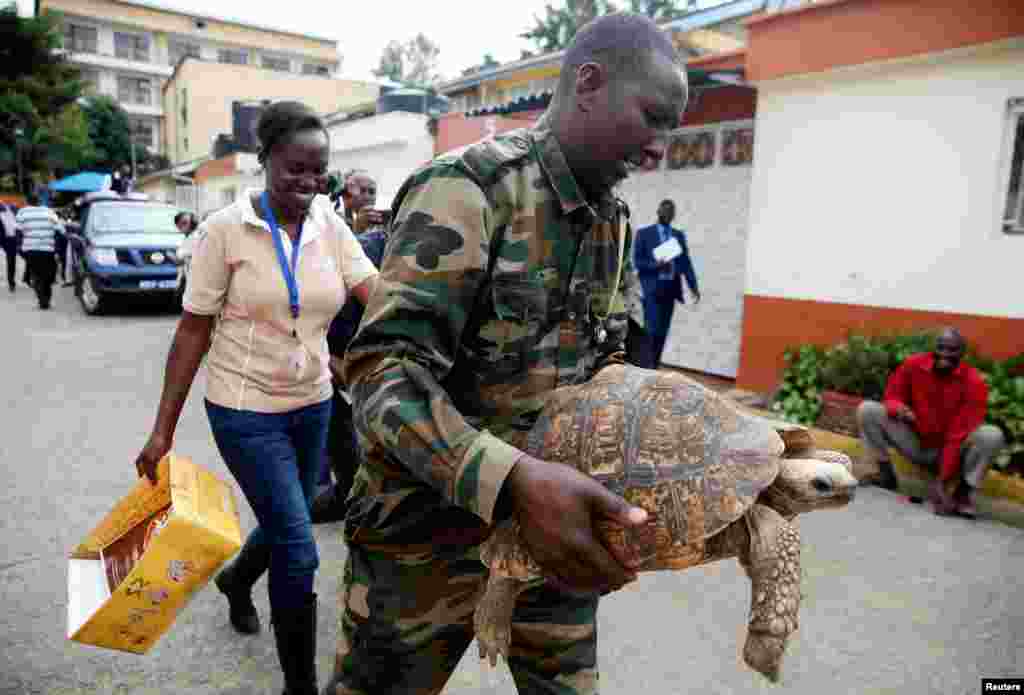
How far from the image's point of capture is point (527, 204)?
1399 mm

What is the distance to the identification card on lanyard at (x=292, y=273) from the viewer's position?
7.90 feet

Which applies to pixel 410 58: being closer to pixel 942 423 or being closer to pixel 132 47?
pixel 132 47

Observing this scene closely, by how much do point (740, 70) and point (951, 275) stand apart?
2.57m

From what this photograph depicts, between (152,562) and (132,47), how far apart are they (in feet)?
202

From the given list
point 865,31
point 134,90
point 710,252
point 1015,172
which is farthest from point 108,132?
point 1015,172

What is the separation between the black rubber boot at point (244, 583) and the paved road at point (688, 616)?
0.20 feet

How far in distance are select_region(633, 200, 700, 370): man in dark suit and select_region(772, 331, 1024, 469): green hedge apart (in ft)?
4.48

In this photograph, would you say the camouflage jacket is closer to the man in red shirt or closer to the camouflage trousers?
the camouflage trousers

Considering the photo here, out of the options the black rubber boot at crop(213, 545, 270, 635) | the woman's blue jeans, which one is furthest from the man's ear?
the black rubber boot at crop(213, 545, 270, 635)

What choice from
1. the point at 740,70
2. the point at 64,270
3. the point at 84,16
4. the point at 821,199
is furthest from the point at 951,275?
the point at 84,16

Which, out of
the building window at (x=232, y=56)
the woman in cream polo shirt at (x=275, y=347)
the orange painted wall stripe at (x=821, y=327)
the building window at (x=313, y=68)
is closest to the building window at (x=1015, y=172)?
the orange painted wall stripe at (x=821, y=327)

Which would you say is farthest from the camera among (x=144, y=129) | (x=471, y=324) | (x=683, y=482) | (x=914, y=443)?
(x=144, y=129)

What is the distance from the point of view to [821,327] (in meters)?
6.38

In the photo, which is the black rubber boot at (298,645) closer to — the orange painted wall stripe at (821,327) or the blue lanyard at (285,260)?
the blue lanyard at (285,260)
